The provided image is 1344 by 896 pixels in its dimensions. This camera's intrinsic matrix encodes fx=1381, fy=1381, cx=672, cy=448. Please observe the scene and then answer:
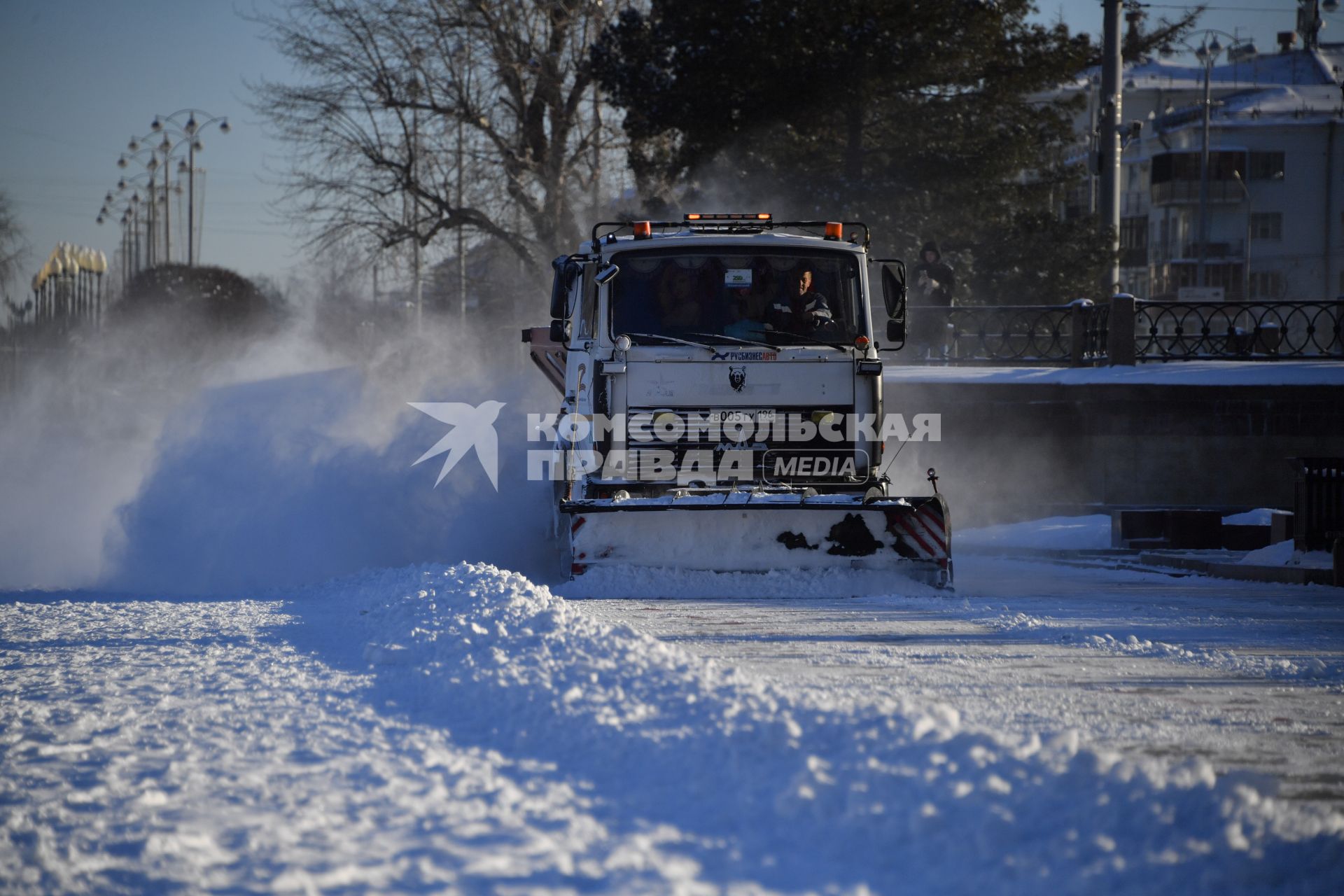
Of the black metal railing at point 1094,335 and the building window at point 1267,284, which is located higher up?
the building window at point 1267,284

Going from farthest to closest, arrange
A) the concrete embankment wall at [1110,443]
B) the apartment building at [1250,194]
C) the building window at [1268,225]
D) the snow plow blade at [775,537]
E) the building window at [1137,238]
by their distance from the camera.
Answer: the building window at [1137,238] < the building window at [1268,225] < the apartment building at [1250,194] < the concrete embankment wall at [1110,443] < the snow plow blade at [775,537]

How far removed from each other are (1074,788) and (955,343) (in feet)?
56.1

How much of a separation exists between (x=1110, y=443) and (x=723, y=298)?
9.46 m

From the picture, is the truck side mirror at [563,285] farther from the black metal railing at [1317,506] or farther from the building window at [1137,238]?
the building window at [1137,238]

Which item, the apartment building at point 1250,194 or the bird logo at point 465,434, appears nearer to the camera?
the bird logo at point 465,434

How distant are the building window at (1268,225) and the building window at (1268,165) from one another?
1.70 metres

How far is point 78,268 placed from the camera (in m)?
72.9

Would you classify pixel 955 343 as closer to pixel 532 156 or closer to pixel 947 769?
pixel 532 156

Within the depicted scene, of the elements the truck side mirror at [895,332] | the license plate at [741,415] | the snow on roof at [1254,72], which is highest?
the snow on roof at [1254,72]

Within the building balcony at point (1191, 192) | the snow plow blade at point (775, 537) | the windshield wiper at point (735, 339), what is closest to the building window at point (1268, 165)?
the building balcony at point (1191, 192)

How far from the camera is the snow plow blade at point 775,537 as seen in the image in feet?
33.5

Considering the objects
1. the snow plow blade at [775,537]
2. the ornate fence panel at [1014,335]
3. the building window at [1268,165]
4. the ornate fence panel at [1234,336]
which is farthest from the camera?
the building window at [1268,165]

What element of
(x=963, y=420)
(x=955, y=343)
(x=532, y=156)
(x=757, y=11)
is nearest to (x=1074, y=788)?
(x=963, y=420)

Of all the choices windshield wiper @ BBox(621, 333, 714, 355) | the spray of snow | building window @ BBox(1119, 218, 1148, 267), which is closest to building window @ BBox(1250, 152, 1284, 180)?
building window @ BBox(1119, 218, 1148, 267)
